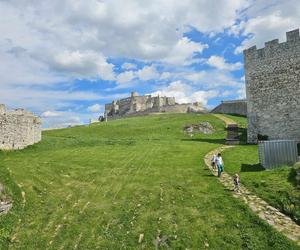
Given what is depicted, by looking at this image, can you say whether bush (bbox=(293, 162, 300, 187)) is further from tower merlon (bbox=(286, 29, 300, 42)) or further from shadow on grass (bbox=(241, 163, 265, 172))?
tower merlon (bbox=(286, 29, 300, 42))

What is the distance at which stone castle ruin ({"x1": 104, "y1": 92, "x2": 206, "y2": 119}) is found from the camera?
109625 millimetres

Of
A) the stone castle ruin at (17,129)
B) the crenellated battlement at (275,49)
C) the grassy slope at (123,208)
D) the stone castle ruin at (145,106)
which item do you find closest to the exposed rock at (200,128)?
the crenellated battlement at (275,49)

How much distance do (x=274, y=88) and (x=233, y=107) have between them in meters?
40.2

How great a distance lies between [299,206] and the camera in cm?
1650

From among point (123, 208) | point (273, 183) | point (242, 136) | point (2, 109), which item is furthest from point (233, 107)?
point (123, 208)

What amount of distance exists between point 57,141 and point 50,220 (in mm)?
26589

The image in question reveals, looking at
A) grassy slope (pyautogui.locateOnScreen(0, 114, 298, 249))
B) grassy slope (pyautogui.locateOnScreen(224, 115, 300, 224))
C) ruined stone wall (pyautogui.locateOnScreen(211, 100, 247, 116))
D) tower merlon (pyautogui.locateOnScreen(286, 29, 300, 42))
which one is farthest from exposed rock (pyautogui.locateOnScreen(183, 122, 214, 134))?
grassy slope (pyautogui.locateOnScreen(224, 115, 300, 224))

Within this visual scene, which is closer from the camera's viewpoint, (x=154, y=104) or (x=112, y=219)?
(x=112, y=219)

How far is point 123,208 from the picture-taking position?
18406 millimetres

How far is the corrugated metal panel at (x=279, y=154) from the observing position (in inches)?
930

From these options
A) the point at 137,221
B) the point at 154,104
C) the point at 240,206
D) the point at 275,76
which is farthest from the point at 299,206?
the point at 154,104

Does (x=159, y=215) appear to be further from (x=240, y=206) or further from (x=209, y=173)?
(x=209, y=173)

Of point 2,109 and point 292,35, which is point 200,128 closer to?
point 292,35

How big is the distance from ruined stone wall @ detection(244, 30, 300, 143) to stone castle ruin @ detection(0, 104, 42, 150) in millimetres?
25551
